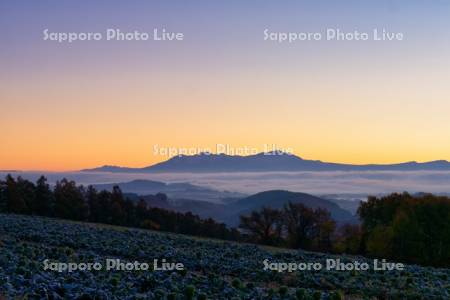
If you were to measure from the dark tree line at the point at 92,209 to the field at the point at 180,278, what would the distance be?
50072mm

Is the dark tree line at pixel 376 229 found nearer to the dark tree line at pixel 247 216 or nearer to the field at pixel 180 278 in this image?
the dark tree line at pixel 247 216

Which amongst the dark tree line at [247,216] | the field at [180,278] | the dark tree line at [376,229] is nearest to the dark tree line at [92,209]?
the dark tree line at [247,216]

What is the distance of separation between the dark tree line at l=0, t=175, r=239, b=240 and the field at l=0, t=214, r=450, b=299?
50072 millimetres

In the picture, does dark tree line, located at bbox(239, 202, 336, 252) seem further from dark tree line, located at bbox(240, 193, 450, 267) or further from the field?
the field

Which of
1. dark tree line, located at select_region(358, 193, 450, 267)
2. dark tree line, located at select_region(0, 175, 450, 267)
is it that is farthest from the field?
dark tree line, located at select_region(0, 175, 450, 267)

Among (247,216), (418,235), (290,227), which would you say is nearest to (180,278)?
(418,235)

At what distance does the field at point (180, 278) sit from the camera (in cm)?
2103

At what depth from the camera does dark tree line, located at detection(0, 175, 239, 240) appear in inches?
4008

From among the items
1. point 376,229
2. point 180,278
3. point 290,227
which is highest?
point 180,278

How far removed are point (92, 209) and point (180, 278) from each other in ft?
268

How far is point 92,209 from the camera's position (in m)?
106

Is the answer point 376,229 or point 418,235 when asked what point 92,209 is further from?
point 418,235

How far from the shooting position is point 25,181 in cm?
10944

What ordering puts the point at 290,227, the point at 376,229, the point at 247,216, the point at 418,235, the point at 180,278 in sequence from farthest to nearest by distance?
the point at 247,216 < the point at 290,227 < the point at 376,229 < the point at 418,235 < the point at 180,278
